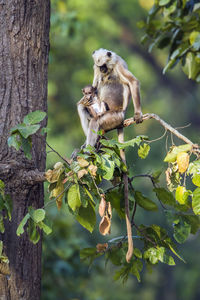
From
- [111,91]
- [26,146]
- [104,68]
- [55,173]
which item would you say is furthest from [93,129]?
[26,146]

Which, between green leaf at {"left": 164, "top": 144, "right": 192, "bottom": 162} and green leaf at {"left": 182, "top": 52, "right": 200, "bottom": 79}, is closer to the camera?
green leaf at {"left": 164, "top": 144, "right": 192, "bottom": 162}

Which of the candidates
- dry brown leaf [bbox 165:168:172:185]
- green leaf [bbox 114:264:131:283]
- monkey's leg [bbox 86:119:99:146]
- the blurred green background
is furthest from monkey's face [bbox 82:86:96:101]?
the blurred green background

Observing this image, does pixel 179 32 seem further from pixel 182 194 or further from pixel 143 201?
pixel 182 194

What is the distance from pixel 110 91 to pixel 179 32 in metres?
0.68

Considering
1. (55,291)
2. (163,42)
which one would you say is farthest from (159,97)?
(163,42)

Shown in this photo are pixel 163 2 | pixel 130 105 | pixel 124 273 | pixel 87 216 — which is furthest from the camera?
pixel 130 105

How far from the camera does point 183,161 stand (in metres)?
2.75

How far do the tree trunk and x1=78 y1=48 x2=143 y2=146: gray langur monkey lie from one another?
2.72 ft

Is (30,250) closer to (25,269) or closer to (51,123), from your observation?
(25,269)

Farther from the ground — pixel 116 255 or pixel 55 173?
pixel 55 173

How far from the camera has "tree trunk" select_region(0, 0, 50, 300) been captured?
10.1 feet

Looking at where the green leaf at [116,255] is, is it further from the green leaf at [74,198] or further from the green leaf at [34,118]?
the green leaf at [34,118]

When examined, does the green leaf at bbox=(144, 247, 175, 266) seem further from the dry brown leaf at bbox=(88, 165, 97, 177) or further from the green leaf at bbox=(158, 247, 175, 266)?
the dry brown leaf at bbox=(88, 165, 97, 177)

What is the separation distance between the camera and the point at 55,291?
6.35 metres
